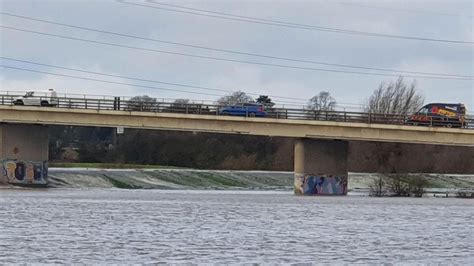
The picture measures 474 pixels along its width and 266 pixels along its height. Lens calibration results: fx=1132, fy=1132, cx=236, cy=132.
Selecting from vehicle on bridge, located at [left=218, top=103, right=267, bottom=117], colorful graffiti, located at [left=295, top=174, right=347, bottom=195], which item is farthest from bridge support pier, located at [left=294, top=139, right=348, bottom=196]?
vehicle on bridge, located at [left=218, top=103, right=267, bottom=117]

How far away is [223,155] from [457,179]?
115 ft

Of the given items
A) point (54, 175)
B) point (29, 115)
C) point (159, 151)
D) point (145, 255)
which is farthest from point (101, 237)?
point (159, 151)

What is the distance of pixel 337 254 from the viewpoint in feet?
147

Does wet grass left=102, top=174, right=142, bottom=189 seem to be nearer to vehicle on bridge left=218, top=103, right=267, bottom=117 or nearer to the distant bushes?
vehicle on bridge left=218, top=103, right=267, bottom=117

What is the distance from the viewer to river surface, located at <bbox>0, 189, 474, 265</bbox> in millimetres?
43219

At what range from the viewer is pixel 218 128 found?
10781cm

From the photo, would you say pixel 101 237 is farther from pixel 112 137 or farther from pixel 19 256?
pixel 112 137

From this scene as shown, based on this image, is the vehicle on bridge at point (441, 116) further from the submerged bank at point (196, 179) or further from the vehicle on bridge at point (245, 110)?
the submerged bank at point (196, 179)

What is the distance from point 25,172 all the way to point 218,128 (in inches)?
731

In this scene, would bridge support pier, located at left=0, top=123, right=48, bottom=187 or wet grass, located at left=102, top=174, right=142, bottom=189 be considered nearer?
bridge support pier, located at left=0, top=123, right=48, bottom=187

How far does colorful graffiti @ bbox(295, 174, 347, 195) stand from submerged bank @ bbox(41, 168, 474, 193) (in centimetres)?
2481

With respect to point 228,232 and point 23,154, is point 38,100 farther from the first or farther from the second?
point 228,232

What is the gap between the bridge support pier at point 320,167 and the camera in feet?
352

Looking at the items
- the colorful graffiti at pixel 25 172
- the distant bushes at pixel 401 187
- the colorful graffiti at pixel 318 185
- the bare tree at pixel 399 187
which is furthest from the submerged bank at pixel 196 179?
the colorful graffiti at pixel 318 185
